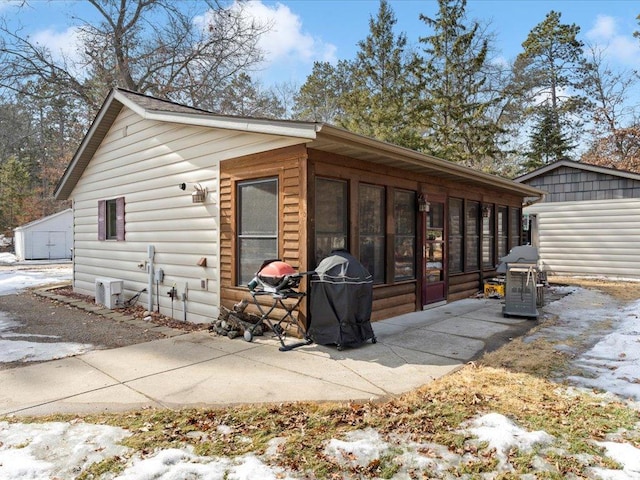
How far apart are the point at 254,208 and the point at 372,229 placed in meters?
1.76

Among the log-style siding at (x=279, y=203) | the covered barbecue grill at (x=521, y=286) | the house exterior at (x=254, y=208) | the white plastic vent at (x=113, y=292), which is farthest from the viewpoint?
the white plastic vent at (x=113, y=292)

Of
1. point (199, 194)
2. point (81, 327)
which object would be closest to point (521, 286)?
point (199, 194)

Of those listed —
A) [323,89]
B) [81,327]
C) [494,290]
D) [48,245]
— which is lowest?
[81,327]

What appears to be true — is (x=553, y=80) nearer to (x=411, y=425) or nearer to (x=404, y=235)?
(x=404, y=235)

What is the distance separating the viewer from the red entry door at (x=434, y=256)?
7383mm

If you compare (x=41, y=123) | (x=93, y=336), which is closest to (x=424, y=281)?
(x=93, y=336)

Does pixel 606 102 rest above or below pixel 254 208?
above

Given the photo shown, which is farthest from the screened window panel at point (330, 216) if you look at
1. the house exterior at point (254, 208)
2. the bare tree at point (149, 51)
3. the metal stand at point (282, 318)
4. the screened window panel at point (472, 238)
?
the bare tree at point (149, 51)

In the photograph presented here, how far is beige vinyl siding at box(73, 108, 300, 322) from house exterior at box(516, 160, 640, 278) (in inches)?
412

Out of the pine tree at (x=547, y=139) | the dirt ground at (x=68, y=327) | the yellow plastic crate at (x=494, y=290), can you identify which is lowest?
the dirt ground at (x=68, y=327)

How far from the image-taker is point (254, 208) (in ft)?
18.9

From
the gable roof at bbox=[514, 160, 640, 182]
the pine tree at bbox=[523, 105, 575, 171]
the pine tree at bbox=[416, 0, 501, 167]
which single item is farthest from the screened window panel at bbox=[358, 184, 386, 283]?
the pine tree at bbox=[523, 105, 575, 171]

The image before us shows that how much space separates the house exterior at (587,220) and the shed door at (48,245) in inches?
918

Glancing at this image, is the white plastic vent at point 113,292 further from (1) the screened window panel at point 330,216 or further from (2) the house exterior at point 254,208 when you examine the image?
(1) the screened window panel at point 330,216
